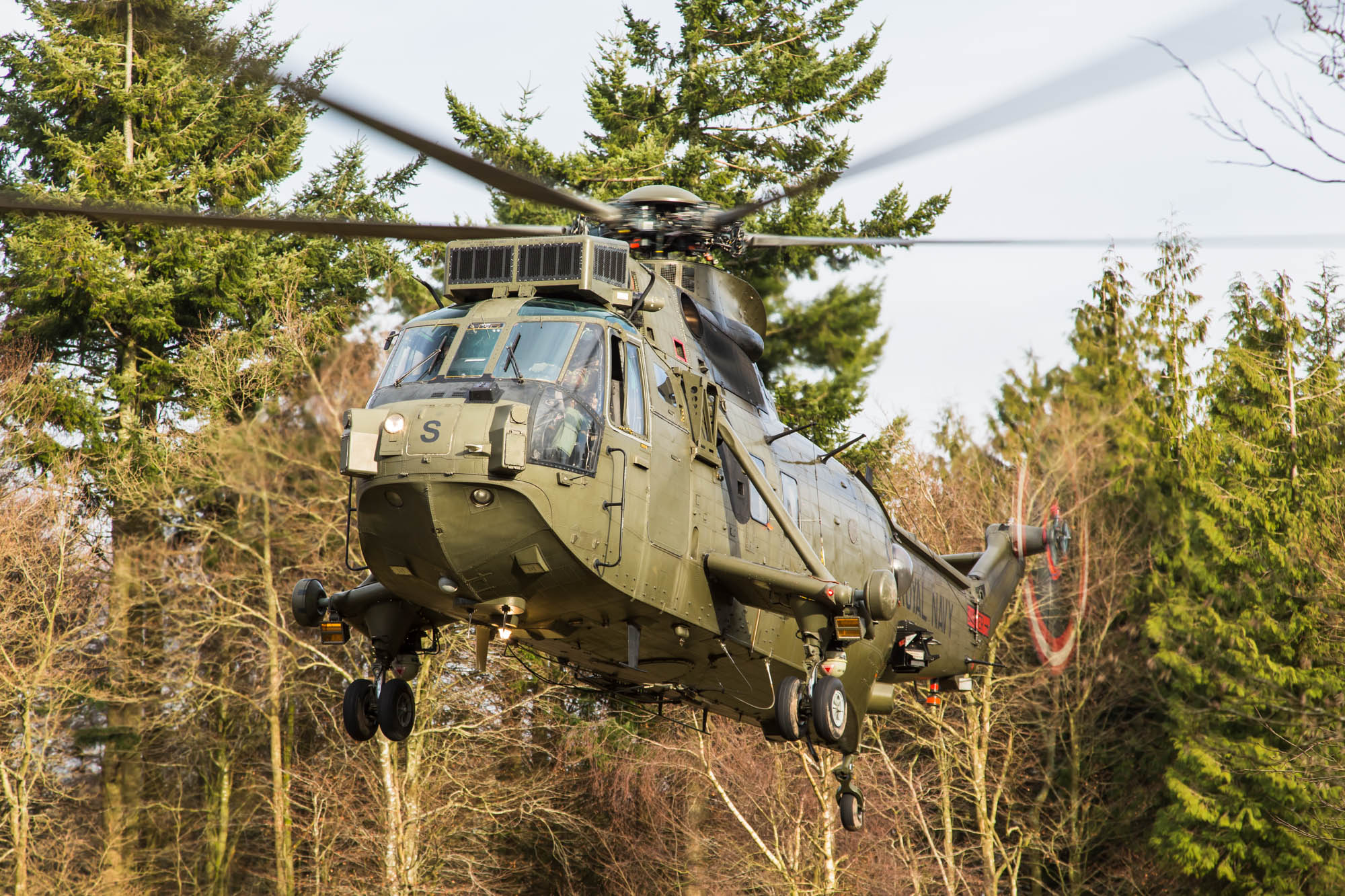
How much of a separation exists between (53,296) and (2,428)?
303 centimetres

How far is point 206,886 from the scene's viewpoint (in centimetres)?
2877

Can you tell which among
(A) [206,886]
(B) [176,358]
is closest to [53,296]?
(B) [176,358]

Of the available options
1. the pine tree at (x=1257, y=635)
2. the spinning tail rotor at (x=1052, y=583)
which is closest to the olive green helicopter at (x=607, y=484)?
the spinning tail rotor at (x=1052, y=583)

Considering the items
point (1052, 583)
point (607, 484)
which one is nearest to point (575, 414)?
point (607, 484)

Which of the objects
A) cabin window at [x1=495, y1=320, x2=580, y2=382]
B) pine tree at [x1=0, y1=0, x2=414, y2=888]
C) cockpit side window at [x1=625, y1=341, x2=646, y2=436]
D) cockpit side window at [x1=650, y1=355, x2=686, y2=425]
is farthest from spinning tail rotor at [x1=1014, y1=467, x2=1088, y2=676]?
pine tree at [x1=0, y1=0, x2=414, y2=888]

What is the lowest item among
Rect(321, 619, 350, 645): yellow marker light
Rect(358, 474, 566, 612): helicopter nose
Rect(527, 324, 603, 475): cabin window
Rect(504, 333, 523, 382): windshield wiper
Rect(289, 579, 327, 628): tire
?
Rect(321, 619, 350, 645): yellow marker light

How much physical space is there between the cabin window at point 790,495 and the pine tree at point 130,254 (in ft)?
59.5

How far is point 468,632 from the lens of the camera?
80.2 ft

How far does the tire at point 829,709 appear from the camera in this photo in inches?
435

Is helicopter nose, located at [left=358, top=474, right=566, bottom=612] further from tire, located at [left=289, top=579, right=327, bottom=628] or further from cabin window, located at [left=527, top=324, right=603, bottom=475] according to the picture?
tire, located at [left=289, top=579, right=327, bottom=628]

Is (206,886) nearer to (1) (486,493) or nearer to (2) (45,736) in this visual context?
(2) (45,736)

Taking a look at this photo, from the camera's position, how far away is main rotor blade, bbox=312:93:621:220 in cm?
765

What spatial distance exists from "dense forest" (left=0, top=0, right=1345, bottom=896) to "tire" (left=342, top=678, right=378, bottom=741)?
11644 mm

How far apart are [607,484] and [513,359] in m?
1.12
